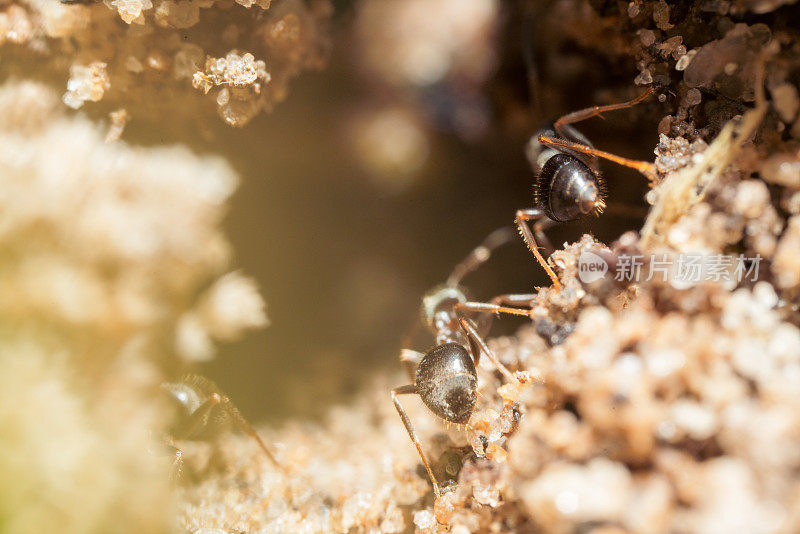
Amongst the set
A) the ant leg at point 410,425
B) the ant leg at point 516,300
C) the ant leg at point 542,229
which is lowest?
the ant leg at point 410,425

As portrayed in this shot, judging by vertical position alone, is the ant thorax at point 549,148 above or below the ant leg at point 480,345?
above

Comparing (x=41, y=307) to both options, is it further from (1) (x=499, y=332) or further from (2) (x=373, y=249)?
(1) (x=499, y=332)

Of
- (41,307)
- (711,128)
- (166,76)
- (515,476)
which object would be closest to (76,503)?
(41,307)

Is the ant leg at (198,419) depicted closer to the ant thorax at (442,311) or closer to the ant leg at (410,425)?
the ant leg at (410,425)

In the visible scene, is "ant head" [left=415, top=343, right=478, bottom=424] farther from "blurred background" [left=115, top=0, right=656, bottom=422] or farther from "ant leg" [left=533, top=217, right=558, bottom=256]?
"ant leg" [left=533, top=217, right=558, bottom=256]

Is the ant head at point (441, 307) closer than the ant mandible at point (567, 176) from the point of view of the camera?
No

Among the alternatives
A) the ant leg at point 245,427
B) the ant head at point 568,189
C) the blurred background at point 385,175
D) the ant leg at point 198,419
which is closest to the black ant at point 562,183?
the ant head at point 568,189
